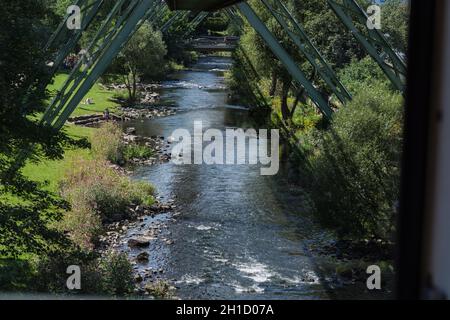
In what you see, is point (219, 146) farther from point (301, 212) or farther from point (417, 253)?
point (417, 253)

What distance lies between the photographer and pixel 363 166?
12703mm

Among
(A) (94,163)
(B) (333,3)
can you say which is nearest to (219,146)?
(A) (94,163)

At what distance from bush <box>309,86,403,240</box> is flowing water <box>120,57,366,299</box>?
1454mm

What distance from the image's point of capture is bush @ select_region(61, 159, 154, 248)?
1414 cm

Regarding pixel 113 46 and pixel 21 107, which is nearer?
pixel 21 107

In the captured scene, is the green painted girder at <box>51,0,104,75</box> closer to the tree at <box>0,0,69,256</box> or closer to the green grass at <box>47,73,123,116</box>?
the tree at <box>0,0,69,256</box>

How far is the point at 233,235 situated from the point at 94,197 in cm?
425

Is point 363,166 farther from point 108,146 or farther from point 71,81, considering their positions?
point 108,146

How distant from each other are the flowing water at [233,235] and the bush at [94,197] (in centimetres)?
97

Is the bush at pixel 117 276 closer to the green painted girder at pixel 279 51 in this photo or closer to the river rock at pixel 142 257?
the river rock at pixel 142 257

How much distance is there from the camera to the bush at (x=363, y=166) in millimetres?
12406

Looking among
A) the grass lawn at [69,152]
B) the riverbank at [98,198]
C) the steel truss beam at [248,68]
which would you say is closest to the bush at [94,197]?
the riverbank at [98,198]

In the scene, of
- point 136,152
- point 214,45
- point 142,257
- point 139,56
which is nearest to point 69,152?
point 136,152

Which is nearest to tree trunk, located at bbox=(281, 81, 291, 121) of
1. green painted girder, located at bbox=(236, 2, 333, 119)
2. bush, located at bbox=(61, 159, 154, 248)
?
green painted girder, located at bbox=(236, 2, 333, 119)
